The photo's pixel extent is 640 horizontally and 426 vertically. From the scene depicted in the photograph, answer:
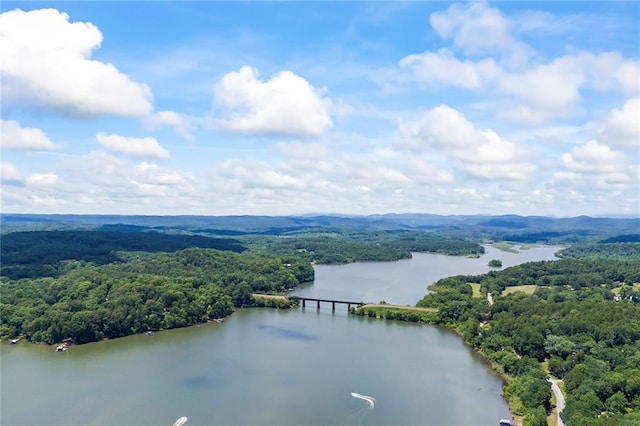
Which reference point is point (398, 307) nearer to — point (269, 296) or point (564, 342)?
point (269, 296)

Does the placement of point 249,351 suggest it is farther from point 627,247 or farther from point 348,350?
point 627,247

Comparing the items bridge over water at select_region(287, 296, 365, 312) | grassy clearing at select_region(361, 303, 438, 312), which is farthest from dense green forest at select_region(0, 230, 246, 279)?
grassy clearing at select_region(361, 303, 438, 312)

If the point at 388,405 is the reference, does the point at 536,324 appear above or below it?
above

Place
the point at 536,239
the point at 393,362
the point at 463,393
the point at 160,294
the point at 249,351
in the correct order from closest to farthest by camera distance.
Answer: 1. the point at 463,393
2. the point at 393,362
3. the point at 249,351
4. the point at 160,294
5. the point at 536,239

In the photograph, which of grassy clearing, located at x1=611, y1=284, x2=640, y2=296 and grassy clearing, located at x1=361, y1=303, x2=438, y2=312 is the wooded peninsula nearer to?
grassy clearing, located at x1=611, y1=284, x2=640, y2=296

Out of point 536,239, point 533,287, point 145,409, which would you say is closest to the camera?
point 145,409

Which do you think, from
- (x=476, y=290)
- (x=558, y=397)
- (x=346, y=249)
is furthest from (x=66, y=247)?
(x=558, y=397)

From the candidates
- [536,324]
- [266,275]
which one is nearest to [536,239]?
[266,275]
